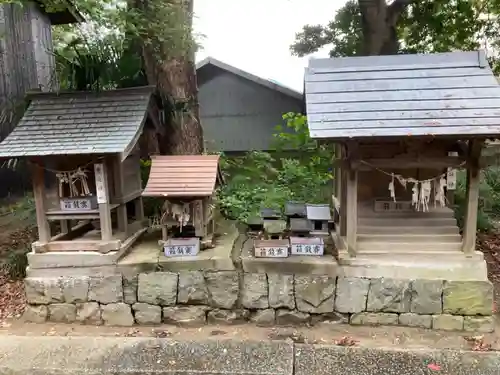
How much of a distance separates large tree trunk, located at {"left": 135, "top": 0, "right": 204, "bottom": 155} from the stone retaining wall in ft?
8.47

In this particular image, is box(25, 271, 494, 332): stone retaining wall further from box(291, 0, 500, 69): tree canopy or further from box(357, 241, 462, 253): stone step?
box(291, 0, 500, 69): tree canopy

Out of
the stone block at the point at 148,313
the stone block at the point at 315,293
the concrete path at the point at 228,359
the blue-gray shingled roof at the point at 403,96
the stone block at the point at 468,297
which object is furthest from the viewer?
the stone block at the point at 148,313

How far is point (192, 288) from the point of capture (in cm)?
505

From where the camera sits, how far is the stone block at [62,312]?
17.0ft

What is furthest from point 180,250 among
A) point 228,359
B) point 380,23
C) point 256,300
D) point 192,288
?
point 380,23

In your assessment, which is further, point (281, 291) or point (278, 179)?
point (278, 179)

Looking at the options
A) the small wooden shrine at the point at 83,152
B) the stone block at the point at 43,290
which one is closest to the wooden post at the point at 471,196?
the small wooden shrine at the point at 83,152

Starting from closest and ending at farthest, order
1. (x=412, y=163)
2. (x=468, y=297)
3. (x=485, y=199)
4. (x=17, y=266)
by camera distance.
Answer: (x=412, y=163)
(x=468, y=297)
(x=17, y=266)
(x=485, y=199)

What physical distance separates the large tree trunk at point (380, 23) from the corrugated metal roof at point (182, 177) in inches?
216

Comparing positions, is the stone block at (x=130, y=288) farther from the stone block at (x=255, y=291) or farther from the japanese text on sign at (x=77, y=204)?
the stone block at (x=255, y=291)

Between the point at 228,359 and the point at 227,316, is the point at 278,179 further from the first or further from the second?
the point at 228,359

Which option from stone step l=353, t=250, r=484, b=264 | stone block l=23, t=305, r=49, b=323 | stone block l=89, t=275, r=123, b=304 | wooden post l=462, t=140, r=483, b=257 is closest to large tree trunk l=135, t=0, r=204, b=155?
stone block l=89, t=275, r=123, b=304

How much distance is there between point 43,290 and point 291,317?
3249 mm

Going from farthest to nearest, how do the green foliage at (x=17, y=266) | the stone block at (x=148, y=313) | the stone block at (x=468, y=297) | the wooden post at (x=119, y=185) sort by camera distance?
the green foliage at (x=17, y=266)
the wooden post at (x=119, y=185)
the stone block at (x=148, y=313)
the stone block at (x=468, y=297)
